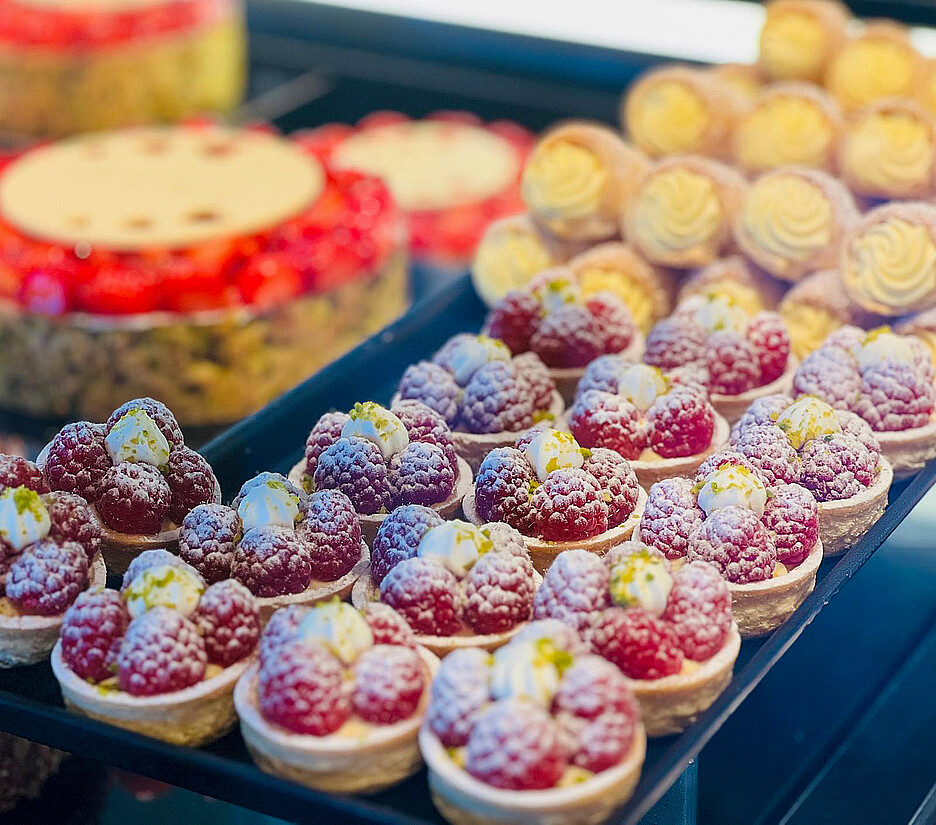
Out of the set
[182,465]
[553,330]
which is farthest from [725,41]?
[182,465]

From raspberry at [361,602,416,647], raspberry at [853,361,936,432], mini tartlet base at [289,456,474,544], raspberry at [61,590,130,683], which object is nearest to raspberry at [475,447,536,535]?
mini tartlet base at [289,456,474,544]

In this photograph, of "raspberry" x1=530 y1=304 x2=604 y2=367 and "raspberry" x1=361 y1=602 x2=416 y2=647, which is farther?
"raspberry" x1=530 y1=304 x2=604 y2=367

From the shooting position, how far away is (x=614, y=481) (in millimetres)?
2088

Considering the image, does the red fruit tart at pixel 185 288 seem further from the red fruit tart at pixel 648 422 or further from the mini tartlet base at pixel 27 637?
the mini tartlet base at pixel 27 637

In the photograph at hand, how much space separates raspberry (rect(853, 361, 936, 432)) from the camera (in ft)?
7.67

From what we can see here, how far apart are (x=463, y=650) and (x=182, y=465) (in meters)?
0.62

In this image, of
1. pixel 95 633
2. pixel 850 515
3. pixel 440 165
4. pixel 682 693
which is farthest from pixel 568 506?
pixel 440 165

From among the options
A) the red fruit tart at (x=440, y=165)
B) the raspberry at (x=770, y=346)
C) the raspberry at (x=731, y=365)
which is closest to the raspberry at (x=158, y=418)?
the raspberry at (x=731, y=365)

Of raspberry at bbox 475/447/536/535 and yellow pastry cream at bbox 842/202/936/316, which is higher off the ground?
yellow pastry cream at bbox 842/202/936/316

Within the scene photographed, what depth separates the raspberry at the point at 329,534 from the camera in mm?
1957

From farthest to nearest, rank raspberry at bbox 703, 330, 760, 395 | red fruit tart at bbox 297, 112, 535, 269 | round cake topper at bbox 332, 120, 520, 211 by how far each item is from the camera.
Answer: round cake topper at bbox 332, 120, 520, 211, red fruit tart at bbox 297, 112, 535, 269, raspberry at bbox 703, 330, 760, 395

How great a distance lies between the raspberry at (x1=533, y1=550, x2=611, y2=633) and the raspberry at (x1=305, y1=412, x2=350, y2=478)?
1.73 feet

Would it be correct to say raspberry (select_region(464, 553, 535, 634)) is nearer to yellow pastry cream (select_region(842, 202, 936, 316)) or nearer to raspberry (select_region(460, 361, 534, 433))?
raspberry (select_region(460, 361, 534, 433))

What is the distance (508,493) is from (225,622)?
1.54 feet
